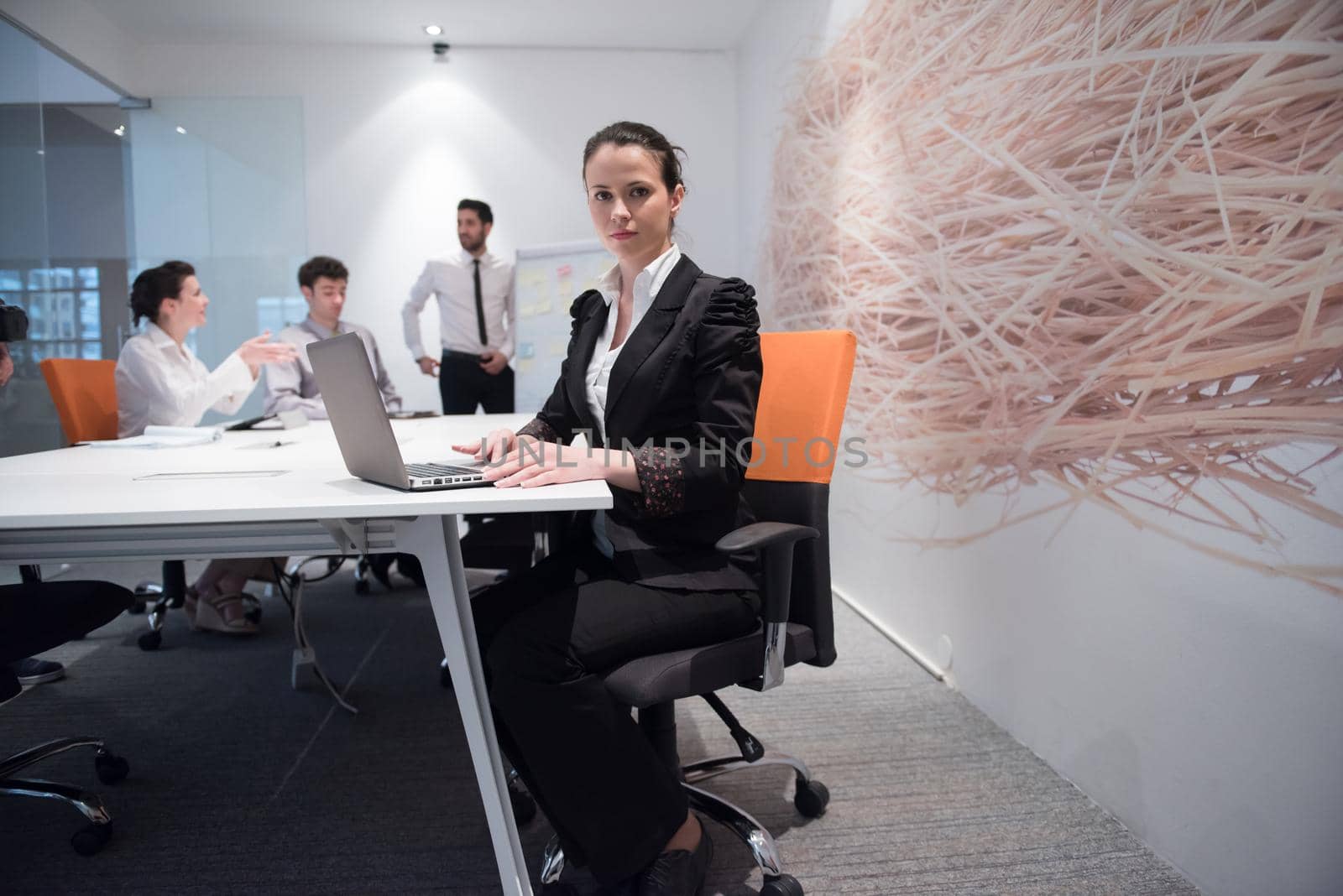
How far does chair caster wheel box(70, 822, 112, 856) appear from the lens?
63.9 inches

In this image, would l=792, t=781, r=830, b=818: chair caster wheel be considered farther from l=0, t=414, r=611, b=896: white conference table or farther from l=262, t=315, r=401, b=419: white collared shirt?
l=262, t=315, r=401, b=419: white collared shirt

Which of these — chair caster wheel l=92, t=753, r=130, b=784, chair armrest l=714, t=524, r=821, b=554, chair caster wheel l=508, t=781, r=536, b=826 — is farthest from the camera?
chair caster wheel l=92, t=753, r=130, b=784

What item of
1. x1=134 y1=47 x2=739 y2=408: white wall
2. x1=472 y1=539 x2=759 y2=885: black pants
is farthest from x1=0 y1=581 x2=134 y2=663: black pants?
x1=134 y1=47 x2=739 y2=408: white wall

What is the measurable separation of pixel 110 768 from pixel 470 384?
301 centimetres

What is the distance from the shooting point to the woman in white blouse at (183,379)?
277cm

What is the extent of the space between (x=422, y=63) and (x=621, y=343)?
4663mm

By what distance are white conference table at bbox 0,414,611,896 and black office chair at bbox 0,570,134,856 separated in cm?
30

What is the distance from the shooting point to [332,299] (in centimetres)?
369

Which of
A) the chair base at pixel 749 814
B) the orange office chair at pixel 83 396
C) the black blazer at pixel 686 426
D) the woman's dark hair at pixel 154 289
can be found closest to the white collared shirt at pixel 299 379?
the woman's dark hair at pixel 154 289

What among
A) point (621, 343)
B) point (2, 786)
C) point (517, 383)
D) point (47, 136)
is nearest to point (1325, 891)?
point (621, 343)

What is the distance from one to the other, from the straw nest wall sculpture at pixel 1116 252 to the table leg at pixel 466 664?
4.40ft

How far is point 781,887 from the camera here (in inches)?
54.6

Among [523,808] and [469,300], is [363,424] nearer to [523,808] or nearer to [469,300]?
[523,808]

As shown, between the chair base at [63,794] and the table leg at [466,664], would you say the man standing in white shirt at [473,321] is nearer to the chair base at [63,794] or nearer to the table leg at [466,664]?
the chair base at [63,794]
